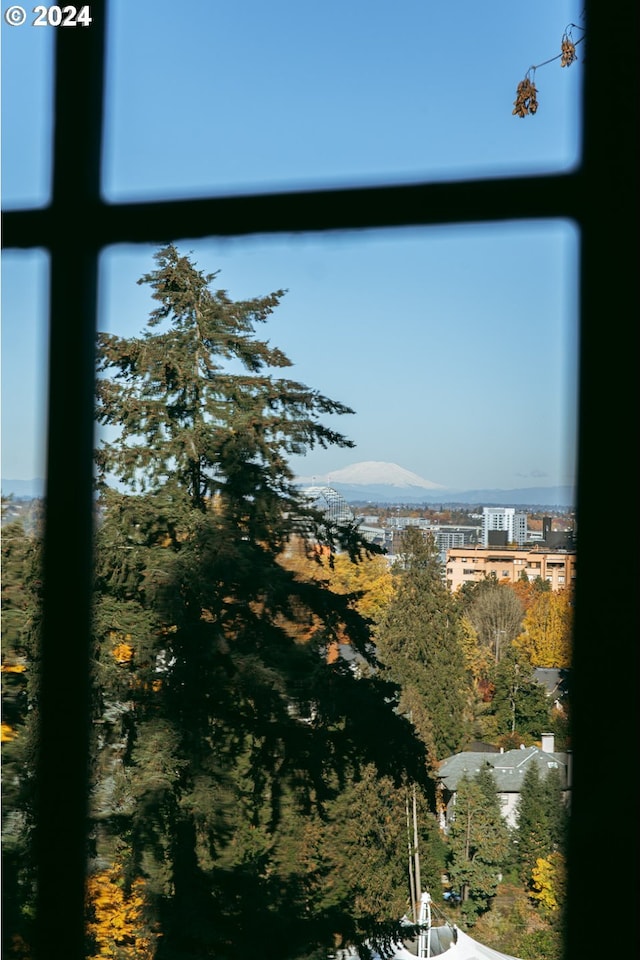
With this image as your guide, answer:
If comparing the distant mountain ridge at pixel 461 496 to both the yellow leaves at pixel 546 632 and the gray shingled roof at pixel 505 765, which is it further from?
the gray shingled roof at pixel 505 765

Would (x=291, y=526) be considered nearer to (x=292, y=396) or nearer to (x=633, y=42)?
(x=292, y=396)

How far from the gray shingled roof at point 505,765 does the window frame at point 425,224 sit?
45 centimetres

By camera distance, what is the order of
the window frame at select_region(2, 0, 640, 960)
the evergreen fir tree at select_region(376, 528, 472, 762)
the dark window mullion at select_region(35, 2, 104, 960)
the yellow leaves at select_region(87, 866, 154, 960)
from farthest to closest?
the yellow leaves at select_region(87, 866, 154, 960) < the evergreen fir tree at select_region(376, 528, 472, 762) < the dark window mullion at select_region(35, 2, 104, 960) < the window frame at select_region(2, 0, 640, 960)

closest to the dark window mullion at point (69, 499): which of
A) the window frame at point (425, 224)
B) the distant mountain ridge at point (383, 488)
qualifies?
the window frame at point (425, 224)

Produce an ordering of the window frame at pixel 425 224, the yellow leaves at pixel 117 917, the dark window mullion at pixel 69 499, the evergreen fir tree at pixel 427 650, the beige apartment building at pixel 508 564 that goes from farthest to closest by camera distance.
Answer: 1. the yellow leaves at pixel 117 917
2. the evergreen fir tree at pixel 427 650
3. the beige apartment building at pixel 508 564
4. the dark window mullion at pixel 69 499
5. the window frame at pixel 425 224

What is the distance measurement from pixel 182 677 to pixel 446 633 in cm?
54

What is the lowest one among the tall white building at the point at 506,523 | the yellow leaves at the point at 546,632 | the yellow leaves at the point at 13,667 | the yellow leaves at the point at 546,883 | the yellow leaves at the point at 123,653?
the yellow leaves at the point at 546,883

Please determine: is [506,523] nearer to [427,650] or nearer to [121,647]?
[427,650]

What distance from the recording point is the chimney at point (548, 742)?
125cm

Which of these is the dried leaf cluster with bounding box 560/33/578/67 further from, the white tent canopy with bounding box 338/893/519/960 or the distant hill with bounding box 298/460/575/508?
the white tent canopy with bounding box 338/893/519/960

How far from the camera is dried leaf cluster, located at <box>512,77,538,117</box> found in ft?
4.28

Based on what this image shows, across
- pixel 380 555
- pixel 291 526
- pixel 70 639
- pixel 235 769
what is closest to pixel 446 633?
pixel 380 555

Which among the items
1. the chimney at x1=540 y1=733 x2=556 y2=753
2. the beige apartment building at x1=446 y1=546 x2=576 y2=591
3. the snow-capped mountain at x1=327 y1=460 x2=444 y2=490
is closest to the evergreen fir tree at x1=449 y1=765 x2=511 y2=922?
the chimney at x1=540 y1=733 x2=556 y2=753

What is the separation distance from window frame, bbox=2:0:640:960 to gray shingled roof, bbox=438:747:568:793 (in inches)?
17.8
